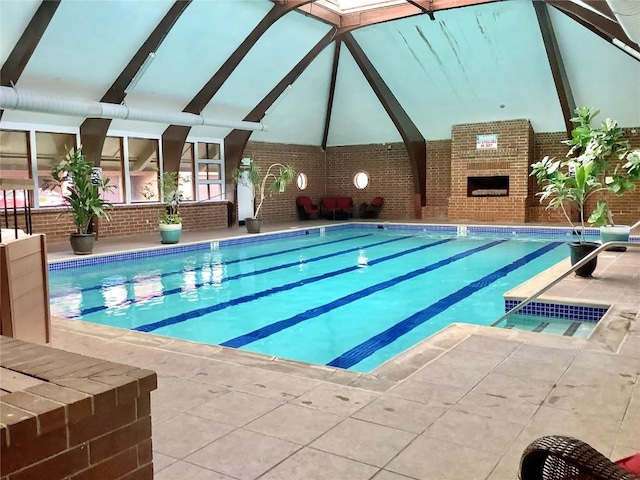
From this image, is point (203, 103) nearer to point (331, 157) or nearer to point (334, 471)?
point (331, 157)

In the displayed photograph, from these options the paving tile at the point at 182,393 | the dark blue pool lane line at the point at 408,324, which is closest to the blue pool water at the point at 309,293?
the dark blue pool lane line at the point at 408,324

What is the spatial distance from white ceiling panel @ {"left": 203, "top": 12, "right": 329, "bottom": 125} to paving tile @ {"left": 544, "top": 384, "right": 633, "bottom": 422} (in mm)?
8863

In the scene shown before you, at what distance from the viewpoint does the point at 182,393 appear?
2.80 m

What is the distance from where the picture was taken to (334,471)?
2.00 metres

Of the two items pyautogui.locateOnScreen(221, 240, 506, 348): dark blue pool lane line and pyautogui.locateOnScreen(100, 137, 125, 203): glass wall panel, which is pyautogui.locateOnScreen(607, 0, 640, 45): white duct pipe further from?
pyautogui.locateOnScreen(100, 137, 125, 203): glass wall panel

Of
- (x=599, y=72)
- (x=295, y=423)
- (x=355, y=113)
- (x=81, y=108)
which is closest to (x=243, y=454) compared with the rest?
(x=295, y=423)

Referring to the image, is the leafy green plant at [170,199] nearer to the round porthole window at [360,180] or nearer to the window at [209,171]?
the window at [209,171]

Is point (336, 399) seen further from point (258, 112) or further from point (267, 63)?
point (258, 112)

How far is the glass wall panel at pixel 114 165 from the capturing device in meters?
10.8

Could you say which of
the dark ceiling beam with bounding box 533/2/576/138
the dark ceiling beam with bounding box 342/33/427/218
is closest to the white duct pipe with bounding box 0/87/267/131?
the dark ceiling beam with bounding box 342/33/427/218

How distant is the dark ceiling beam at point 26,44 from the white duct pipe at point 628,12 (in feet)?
21.1

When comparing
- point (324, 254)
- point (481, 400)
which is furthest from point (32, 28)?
point (481, 400)

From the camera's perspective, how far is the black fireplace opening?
13530mm

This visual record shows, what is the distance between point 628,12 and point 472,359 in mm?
4200
